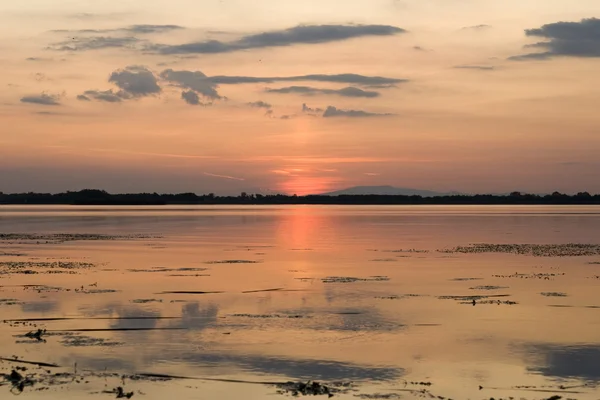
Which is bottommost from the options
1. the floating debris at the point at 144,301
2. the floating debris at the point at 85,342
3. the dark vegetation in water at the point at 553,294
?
the floating debris at the point at 85,342

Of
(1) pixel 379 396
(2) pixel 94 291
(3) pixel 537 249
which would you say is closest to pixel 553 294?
(1) pixel 379 396

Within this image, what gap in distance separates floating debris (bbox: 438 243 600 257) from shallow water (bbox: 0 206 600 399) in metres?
5.17

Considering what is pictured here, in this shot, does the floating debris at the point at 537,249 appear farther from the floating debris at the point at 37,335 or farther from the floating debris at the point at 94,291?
the floating debris at the point at 37,335

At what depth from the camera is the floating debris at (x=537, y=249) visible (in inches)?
1863

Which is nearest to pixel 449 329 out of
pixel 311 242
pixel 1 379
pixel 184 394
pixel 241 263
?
pixel 184 394

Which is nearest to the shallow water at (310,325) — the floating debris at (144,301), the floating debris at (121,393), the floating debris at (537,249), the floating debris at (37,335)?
the floating debris at (144,301)

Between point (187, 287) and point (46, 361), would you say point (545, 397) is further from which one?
point (187, 287)

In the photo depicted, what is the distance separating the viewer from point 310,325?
21.9 metres

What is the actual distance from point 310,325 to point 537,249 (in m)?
32.6

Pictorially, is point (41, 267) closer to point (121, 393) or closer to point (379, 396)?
point (121, 393)

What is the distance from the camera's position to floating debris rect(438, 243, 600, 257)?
4731 cm

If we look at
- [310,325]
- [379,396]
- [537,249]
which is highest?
[537,249]

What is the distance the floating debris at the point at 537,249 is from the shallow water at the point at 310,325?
5169mm

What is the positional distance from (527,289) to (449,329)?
9.47 m
